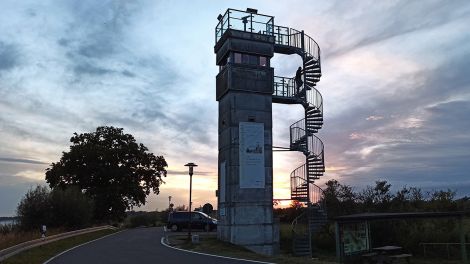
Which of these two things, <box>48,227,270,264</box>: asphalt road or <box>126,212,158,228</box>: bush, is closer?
<box>48,227,270,264</box>: asphalt road

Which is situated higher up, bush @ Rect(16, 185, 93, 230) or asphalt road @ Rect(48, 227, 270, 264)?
bush @ Rect(16, 185, 93, 230)

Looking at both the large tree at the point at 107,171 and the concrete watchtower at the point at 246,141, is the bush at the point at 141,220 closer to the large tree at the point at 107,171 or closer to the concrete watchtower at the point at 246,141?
the large tree at the point at 107,171

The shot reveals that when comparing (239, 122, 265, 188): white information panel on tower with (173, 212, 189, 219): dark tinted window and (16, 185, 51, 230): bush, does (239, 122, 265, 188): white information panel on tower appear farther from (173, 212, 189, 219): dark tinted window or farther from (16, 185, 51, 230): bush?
(16, 185, 51, 230): bush

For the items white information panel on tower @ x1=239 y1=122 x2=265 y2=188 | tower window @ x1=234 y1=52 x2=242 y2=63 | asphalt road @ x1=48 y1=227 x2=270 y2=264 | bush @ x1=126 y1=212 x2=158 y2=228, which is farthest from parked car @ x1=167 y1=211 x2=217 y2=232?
bush @ x1=126 y1=212 x2=158 y2=228

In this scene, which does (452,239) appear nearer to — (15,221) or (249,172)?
(249,172)

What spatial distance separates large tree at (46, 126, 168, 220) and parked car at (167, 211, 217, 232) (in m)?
15.4

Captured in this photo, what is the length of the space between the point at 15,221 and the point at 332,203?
24.1 meters

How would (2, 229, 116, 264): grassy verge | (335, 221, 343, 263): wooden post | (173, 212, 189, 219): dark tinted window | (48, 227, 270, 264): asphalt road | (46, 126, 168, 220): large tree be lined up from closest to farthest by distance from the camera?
(48, 227, 270, 264): asphalt road
(2, 229, 116, 264): grassy verge
(335, 221, 343, 263): wooden post
(173, 212, 189, 219): dark tinted window
(46, 126, 168, 220): large tree

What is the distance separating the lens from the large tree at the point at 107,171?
2148 inches

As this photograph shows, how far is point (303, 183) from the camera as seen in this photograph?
31.0m

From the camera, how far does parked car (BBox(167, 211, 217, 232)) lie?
4053 cm

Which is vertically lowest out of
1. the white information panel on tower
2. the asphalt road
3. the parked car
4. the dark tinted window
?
the asphalt road

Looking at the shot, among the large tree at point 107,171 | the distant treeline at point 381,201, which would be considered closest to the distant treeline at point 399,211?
the distant treeline at point 381,201

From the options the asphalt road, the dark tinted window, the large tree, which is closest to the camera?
the asphalt road
